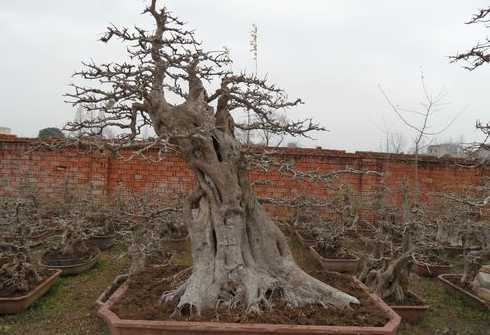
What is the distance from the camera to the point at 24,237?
422 centimetres

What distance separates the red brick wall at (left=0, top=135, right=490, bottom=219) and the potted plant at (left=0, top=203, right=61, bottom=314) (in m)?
3.01

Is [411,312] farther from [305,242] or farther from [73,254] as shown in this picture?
[73,254]

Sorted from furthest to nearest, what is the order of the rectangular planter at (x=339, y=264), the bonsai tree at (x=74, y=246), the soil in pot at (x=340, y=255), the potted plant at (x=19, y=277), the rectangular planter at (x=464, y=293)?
the soil in pot at (x=340, y=255) → the rectangular planter at (x=339, y=264) → the bonsai tree at (x=74, y=246) → the rectangular planter at (x=464, y=293) → the potted plant at (x=19, y=277)

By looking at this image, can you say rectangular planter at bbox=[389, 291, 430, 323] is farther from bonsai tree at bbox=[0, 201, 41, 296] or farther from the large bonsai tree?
bonsai tree at bbox=[0, 201, 41, 296]

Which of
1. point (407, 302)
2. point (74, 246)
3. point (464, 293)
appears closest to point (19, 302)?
point (74, 246)

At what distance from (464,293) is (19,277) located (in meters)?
5.03

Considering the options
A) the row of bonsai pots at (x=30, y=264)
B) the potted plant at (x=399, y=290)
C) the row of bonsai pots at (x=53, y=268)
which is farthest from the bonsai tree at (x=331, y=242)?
the row of bonsai pots at (x=53, y=268)

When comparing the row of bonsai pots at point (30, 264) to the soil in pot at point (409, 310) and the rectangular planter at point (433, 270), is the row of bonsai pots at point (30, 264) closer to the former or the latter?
the soil in pot at point (409, 310)

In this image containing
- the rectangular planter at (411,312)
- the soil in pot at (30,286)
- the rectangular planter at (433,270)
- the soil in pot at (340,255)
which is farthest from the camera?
the soil in pot at (340,255)

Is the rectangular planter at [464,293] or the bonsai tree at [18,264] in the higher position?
the bonsai tree at [18,264]

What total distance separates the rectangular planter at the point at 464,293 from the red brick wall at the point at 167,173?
2753 millimetres

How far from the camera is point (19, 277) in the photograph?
13.0 feet

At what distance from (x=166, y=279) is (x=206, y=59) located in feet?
6.08

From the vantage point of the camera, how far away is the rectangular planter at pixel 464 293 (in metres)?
4.13
